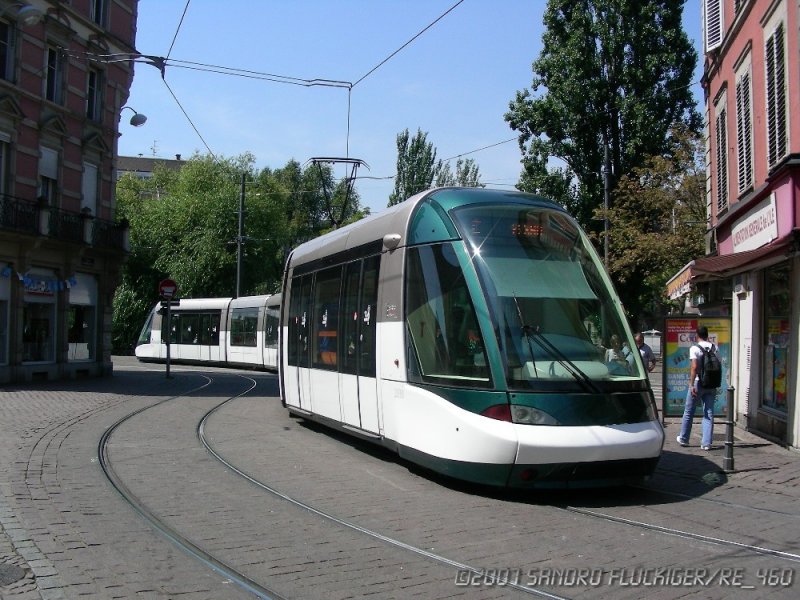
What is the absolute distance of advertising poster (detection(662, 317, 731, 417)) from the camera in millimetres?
13367

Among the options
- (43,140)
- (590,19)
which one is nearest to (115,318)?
(43,140)

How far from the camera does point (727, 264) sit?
1234cm

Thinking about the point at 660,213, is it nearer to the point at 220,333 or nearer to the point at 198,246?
the point at 220,333

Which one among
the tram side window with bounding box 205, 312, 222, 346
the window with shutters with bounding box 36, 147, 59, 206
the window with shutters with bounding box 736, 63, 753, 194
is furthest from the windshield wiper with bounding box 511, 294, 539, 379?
the tram side window with bounding box 205, 312, 222, 346

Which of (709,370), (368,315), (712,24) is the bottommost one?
(709,370)

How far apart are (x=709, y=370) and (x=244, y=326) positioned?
22988 millimetres

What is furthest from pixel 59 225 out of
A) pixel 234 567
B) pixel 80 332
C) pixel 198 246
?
pixel 198 246

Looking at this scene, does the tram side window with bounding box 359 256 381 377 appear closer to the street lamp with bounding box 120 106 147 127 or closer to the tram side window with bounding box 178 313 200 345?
the street lamp with bounding box 120 106 147 127

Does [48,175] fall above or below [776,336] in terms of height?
above

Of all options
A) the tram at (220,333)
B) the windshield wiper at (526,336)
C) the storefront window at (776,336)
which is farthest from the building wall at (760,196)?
the tram at (220,333)

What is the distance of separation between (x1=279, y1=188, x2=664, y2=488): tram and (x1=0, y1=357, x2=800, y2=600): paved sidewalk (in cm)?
148

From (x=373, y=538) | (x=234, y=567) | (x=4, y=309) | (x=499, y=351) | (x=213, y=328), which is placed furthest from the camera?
(x=213, y=328)

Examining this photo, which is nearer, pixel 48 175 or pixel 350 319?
pixel 350 319

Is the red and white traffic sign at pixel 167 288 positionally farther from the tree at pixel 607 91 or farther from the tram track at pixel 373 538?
the tram track at pixel 373 538
